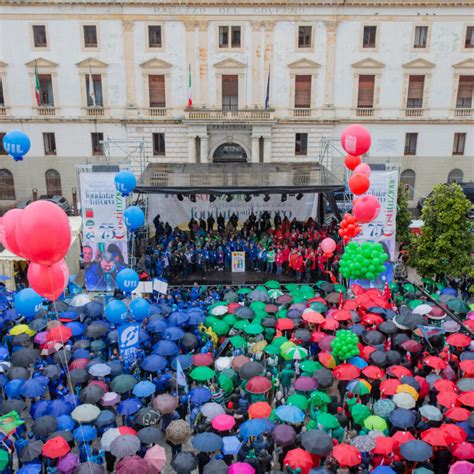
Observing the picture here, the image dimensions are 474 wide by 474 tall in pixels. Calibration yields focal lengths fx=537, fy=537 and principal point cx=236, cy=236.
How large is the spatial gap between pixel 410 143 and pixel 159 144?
52.2 feet

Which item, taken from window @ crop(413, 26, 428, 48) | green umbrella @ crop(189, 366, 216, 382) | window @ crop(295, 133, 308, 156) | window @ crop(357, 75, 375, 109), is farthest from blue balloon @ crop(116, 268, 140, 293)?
window @ crop(413, 26, 428, 48)

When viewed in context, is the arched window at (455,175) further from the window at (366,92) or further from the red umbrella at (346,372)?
the red umbrella at (346,372)

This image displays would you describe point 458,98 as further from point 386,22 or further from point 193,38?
point 193,38

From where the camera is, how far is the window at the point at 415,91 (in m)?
33.0

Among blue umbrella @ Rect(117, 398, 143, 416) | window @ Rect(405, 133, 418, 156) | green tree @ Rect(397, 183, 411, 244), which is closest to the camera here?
blue umbrella @ Rect(117, 398, 143, 416)

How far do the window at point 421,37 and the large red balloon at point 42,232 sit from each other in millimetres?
29417

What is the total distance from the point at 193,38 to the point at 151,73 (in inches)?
129

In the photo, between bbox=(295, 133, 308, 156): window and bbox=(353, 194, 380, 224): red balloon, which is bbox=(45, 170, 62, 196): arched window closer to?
bbox=(295, 133, 308, 156): window

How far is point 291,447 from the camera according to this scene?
10.9 m

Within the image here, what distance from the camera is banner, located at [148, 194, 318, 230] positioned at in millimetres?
25875

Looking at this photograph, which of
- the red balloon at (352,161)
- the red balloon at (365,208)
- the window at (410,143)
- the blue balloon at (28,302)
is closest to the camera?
the blue balloon at (28,302)

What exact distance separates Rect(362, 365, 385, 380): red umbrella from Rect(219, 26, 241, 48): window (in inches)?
960

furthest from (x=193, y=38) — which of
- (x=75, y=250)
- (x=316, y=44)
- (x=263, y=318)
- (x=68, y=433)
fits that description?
(x=68, y=433)

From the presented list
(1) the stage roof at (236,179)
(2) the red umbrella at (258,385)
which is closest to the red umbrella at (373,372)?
(2) the red umbrella at (258,385)
